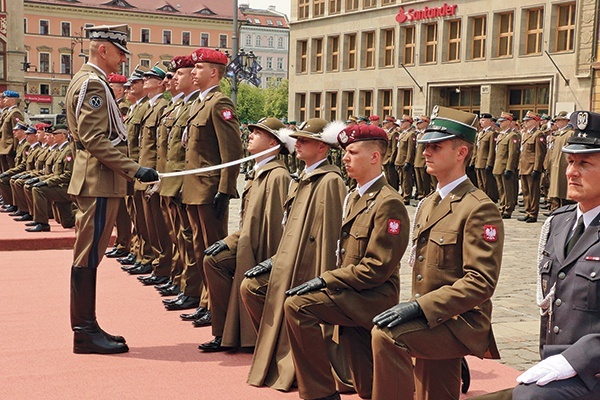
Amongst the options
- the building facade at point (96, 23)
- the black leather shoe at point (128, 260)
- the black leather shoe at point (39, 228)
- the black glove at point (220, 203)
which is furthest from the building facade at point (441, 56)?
the building facade at point (96, 23)

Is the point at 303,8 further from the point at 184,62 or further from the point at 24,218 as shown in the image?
the point at 184,62

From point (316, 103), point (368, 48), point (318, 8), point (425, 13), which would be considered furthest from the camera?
point (316, 103)

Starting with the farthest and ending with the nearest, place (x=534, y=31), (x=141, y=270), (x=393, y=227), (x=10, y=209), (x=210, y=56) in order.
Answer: (x=534, y=31), (x=10, y=209), (x=141, y=270), (x=210, y=56), (x=393, y=227)

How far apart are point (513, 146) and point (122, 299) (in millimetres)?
11543

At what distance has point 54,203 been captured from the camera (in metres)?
14.4

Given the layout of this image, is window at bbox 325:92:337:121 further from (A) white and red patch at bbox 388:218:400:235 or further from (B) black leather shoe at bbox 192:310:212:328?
(A) white and red patch at bbox 388:218:400:235

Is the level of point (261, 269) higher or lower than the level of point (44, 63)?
lower

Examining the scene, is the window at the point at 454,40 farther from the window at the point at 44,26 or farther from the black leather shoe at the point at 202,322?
the window at the point at 44,26

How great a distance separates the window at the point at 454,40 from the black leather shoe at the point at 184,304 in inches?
1284

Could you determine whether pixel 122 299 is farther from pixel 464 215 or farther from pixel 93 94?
pixel 464 215

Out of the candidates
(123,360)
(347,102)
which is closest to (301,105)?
(347,102)

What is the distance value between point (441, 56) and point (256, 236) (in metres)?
34.6

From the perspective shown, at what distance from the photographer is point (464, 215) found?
167 inches

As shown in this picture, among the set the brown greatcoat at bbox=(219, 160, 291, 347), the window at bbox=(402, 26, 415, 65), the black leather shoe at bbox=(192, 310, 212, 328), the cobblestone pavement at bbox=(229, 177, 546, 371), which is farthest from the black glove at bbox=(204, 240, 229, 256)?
the window at bbox=(402, 26, 415, 65)
